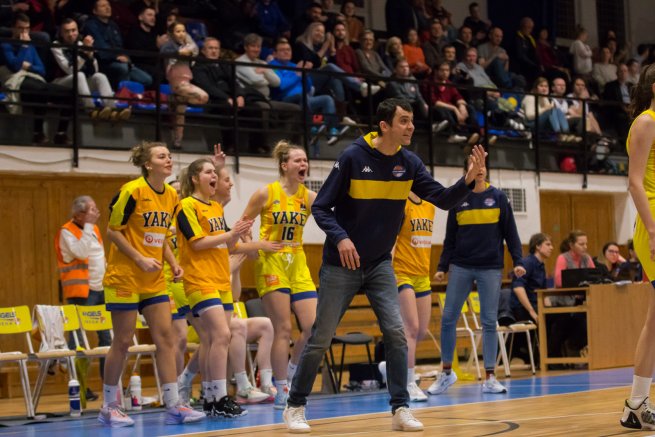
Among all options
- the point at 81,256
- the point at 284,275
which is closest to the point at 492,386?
the point at 284,275

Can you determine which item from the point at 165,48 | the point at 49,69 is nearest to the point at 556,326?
the point at 165,48

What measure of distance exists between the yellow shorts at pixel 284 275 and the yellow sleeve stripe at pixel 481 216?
177 centimetres

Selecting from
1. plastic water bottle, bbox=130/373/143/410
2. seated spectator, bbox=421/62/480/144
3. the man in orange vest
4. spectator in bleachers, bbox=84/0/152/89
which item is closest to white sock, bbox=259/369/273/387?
plastic water bottle, bbox=130/373/143/410

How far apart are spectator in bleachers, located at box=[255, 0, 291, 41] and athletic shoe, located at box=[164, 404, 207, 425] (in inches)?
345

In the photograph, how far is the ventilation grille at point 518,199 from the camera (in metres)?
16.7

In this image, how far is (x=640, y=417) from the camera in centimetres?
612

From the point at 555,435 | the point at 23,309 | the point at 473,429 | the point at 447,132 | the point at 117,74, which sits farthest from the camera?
the point at 447,132

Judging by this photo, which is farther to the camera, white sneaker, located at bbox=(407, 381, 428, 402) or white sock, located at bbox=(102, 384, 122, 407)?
white sneaker, located at bbox=(407, 381, 428, 402)

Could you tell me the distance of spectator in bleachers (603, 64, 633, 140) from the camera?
19.2 meters

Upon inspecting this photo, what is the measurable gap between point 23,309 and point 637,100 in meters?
6.35

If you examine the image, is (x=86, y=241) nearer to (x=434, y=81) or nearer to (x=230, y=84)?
(x=230, y=84)

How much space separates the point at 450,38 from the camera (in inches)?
733

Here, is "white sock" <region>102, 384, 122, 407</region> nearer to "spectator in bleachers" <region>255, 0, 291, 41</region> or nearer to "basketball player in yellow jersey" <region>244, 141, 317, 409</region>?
"basketball player in yellow jersey" <region>244, 141, 317, 409</region>

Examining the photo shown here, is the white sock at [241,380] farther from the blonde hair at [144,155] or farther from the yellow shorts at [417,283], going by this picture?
the blonde hair at [144,155]
